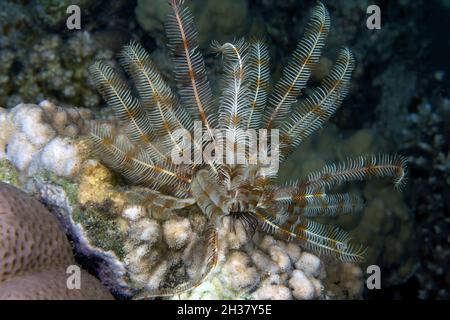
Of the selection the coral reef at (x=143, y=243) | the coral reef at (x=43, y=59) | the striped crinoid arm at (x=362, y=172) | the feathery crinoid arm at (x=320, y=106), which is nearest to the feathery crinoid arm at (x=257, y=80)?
the feathery crinoid arm at (x=320, y=106)

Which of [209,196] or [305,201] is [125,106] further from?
[305,201]

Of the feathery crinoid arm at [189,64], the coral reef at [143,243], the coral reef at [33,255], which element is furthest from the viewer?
the feathery crinoid arm at [189,64]

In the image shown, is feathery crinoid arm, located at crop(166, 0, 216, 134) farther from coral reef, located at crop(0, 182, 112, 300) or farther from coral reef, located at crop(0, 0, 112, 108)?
coral reef, located at crop(0, 0, 112, 108)

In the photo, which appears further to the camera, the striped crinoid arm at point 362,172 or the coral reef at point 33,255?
the striped crinoid arm at point 362,172

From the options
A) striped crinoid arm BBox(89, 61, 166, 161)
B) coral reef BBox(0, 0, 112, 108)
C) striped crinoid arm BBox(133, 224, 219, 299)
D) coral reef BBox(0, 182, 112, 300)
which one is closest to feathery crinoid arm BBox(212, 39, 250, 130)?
striped crinoid arm BBox(89, 61, 166, 161)

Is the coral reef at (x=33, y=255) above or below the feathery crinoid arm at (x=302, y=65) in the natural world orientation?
below

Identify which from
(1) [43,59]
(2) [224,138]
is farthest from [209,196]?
(1) [43,59]

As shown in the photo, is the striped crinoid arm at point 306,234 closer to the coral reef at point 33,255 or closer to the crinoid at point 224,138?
the crinoid at point 224,138
